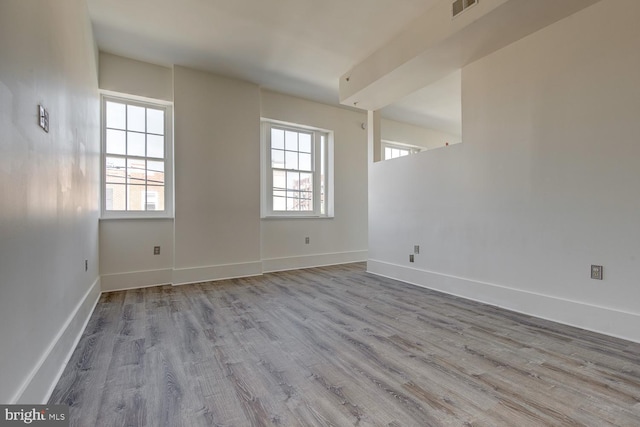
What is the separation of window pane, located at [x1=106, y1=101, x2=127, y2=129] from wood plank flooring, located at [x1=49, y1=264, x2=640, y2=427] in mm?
2381

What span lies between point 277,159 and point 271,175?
1.05ft

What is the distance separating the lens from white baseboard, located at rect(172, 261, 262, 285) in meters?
4.09

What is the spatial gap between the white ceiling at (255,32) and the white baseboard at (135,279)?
2.81 m

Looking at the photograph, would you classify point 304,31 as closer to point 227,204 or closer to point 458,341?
point 227,204

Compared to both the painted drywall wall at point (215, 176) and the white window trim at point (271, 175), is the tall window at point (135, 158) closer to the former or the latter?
the painted drywall wall at point (215, 176)

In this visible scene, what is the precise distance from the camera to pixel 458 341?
221cm

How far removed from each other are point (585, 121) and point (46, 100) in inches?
147

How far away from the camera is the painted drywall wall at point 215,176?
412 cm

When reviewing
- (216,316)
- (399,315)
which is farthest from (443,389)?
(216,316)

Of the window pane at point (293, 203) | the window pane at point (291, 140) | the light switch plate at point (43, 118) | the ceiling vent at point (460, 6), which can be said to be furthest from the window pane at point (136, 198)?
the ceiling vent at point (460, 6)

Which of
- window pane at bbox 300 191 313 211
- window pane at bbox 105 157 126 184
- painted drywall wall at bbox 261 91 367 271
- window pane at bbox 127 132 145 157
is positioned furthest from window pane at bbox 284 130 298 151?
window pane at bbox 105 157 126 184

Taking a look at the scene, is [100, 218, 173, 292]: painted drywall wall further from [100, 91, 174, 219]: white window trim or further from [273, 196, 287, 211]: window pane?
[273, 196, 287, 211]: window pane

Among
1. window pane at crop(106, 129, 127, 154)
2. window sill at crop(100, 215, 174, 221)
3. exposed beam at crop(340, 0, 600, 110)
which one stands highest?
exposed beam at crop(340, 0, 600, 110)

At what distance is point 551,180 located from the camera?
105 inches
